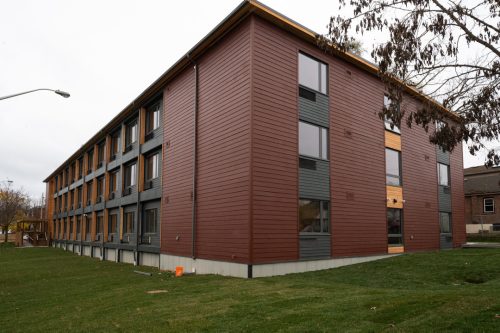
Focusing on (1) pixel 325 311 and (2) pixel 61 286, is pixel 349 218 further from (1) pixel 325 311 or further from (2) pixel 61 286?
(2) pixel 61 286

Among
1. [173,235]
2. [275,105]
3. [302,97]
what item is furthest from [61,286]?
[302,97]

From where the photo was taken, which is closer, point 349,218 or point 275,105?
point 275,105

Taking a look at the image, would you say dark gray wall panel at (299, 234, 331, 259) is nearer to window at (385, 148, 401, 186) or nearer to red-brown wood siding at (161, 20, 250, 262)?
red-brown wood siding at (161, 20, 250, 262)

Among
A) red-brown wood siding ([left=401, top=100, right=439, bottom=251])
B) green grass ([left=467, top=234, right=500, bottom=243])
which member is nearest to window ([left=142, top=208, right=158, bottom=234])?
red-brown wood siding ([left=401, top=100, right=439, bottom=251])

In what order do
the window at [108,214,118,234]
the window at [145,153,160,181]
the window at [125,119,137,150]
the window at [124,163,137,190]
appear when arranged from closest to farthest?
the window at [145,153,160,181] → the window at [124,163,137,190] → the window at [125,119,137,150] → the window at [108,214,118,234]

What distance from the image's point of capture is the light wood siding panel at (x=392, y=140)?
21719mm

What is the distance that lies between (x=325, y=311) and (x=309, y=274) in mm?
7307

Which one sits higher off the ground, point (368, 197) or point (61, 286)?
point (368, 197)

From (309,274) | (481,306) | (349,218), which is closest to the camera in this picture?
(481,306)

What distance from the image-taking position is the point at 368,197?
19.8 metres

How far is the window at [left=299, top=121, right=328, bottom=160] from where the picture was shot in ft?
56.3

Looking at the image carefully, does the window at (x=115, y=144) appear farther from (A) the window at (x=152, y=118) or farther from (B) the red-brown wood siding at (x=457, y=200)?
(B) the red-brown wood siding at (x=457, y=200)

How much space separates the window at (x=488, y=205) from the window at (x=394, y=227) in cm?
2882

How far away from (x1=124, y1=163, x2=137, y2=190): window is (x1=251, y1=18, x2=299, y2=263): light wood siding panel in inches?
540
